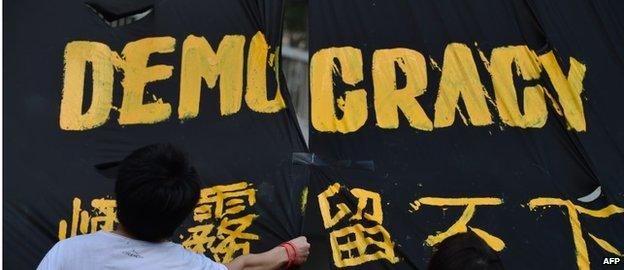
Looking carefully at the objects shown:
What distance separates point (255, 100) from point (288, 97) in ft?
0.45

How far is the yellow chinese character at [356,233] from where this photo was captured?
9.68 feet

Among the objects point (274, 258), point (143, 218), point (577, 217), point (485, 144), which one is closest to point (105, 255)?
point (143, 218)

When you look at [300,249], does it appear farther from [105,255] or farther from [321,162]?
[105,255]

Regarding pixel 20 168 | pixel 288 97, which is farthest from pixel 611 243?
pixel 20 168

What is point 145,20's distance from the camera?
3.12 meters

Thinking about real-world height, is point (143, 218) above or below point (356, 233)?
above

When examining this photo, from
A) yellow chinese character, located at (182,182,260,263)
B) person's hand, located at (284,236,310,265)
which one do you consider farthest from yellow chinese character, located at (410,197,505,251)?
yellow chinese character, located at (182,182,260,263)

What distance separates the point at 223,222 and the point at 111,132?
1.95 ft

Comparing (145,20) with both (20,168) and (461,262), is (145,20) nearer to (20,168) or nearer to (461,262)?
(20,168)

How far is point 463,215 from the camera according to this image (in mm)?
3004

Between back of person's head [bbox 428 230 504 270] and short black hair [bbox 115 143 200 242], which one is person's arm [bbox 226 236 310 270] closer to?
short black hair [bbox 115 143 200 242]

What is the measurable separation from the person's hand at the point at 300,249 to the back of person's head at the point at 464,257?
105cm

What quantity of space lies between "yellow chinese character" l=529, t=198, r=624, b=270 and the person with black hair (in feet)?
5.24

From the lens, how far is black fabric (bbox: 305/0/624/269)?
2984 mm
